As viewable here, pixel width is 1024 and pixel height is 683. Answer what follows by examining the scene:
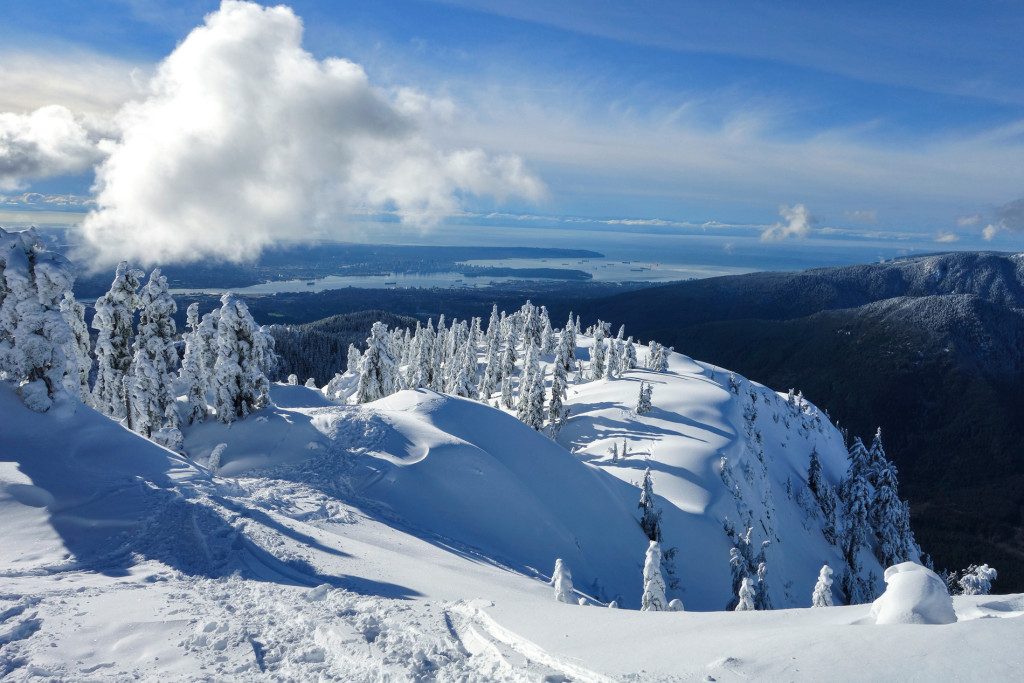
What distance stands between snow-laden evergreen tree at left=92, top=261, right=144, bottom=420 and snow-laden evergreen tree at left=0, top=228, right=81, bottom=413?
28.0 feet

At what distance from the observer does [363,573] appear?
32.5ft

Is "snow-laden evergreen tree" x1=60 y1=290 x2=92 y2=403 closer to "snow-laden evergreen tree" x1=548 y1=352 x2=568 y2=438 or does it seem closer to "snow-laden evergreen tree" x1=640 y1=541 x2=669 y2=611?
"snow-laden evergreen tree" x1=640 y1=541 x2=669 y2=611

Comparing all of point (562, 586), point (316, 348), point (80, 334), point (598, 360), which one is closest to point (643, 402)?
point (598, 360)

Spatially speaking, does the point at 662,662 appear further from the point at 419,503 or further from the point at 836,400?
the point at 836,400

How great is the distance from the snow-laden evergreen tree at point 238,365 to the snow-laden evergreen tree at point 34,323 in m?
6.26

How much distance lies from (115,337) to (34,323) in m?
11.5

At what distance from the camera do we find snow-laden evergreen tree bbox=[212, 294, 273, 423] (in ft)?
73.2

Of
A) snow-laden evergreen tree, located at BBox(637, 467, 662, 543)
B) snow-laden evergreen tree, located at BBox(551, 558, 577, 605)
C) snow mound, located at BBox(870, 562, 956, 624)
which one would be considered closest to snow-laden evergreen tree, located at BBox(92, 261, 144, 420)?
snow-laden evergreen tree, located at BBox(551, 558, 577, 605)

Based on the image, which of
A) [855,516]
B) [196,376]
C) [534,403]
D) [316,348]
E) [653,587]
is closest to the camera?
[653,587]

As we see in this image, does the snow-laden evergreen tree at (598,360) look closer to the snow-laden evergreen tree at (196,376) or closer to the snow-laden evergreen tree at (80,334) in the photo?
the snow-laden evergreen tree at (196,376)

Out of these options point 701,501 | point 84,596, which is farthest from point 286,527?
point 701,501

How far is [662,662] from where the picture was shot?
6098mm

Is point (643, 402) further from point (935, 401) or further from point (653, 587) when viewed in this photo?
point (935, 401)

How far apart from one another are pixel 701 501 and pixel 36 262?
116 ft
